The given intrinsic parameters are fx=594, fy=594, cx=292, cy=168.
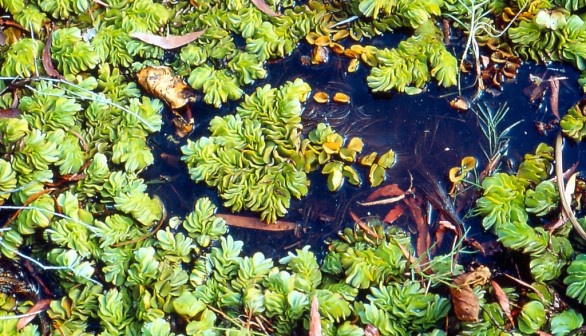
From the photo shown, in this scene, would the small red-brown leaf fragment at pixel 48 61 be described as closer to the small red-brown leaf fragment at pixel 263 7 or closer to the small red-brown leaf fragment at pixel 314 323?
the small red-brown leaf fragment at pixel 263 7

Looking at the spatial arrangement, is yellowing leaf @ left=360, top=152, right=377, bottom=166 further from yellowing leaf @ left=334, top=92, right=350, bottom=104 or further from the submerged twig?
the submerged twig

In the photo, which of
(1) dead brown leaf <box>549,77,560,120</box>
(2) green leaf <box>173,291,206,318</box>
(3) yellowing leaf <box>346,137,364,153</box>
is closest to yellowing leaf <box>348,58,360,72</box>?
(3) yellowing leaf <box>346,137,364,153</box>

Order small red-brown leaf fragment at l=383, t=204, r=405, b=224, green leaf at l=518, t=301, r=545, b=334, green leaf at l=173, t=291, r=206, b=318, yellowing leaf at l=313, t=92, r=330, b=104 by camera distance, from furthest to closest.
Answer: yellowing leaf at l=313, t=92, r=330, b=104
small red-brown leaf fragment at l=383, t=204, r=405, b=224
green leaf at l=173, t=291, r=206, b=318
green leaf at l=518, t=301, r=545, b=334

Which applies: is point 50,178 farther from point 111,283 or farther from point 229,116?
point 229,116

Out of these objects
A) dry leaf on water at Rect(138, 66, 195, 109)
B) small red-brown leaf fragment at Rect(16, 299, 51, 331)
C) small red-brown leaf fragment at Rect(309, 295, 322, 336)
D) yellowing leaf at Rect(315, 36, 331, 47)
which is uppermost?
yellowing leaf at Rect(315, 36, 331, 47)

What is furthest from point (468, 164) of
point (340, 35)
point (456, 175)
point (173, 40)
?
point (173, 40)

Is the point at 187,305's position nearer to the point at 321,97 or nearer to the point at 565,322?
the point at 321,97
